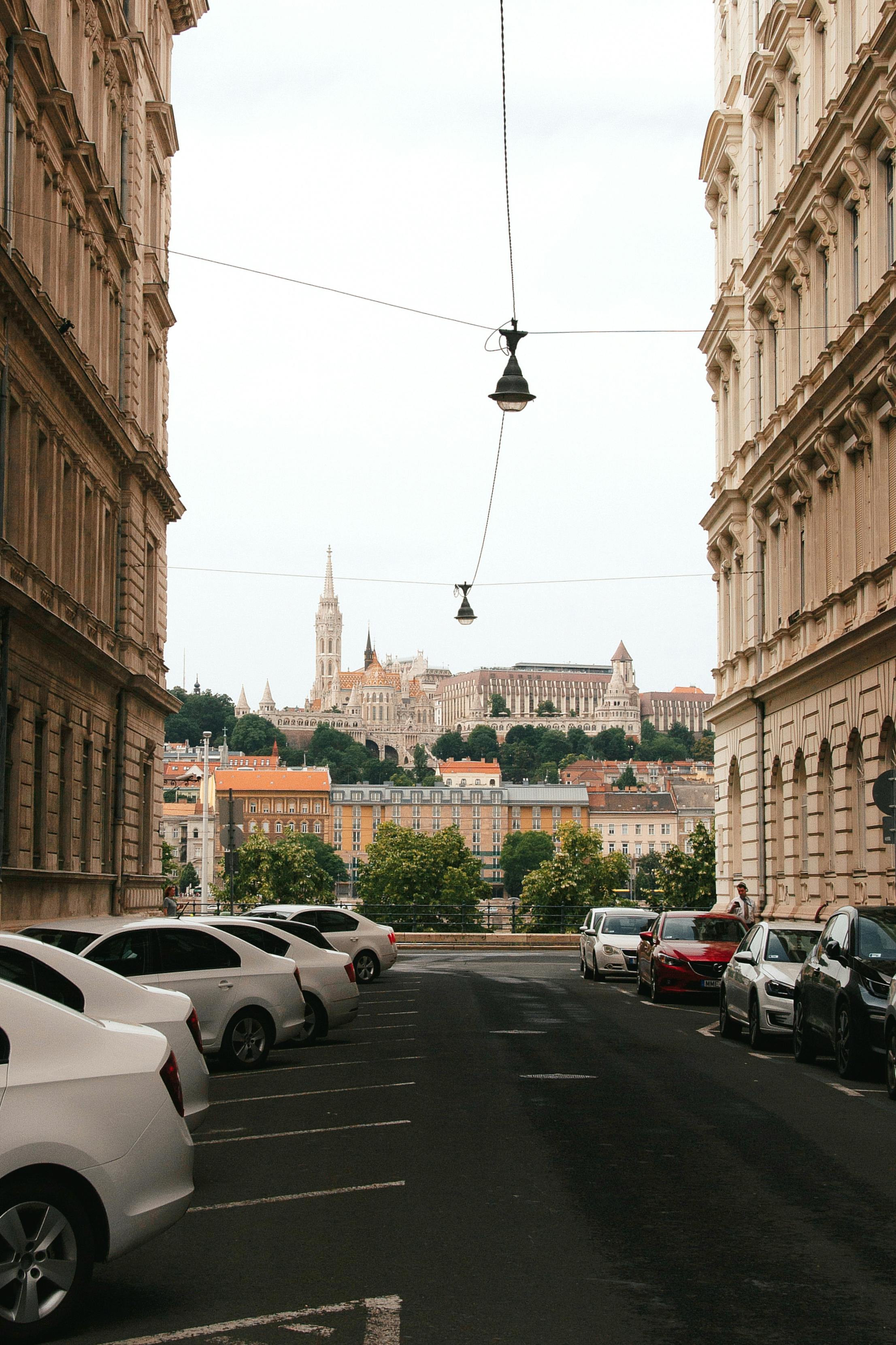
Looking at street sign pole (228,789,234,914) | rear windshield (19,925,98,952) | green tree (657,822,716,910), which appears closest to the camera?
rear windshield (19,925,98,952)

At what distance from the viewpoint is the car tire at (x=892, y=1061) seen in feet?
46.4

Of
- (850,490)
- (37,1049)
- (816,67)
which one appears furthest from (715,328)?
(37,1049)

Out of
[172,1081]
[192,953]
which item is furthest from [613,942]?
[172,1081]

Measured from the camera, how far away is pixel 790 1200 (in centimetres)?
945

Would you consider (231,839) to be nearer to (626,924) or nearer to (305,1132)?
(626,924)

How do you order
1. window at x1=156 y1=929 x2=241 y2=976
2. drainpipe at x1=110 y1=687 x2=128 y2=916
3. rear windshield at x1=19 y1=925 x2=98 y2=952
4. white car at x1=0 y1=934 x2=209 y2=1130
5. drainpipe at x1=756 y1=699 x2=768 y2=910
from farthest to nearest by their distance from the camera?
drainpipe at x1=756 y1=699 x2=768 y2=910 < drainpipe at x1=110 y1=687 x2=128 y2=916 < window at x1=156 y1=929 x2=241 y2=976 < rear windshield at x1=19 y1=925 x2=98 y2=952 < white car at x1=0 y1=934 x2=209 y2=1130

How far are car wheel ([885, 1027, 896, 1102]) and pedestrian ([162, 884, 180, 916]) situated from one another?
77.5 feet

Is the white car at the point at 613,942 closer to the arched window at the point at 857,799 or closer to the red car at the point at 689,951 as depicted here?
the arched window at the point at 857,799

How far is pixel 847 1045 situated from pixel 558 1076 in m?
2.72

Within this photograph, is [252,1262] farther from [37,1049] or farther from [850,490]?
[850,490]

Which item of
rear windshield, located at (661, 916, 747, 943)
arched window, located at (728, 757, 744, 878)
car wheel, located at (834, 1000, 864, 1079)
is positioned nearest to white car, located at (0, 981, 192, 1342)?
car wheel, located at (834, 1000, 864, 1079)

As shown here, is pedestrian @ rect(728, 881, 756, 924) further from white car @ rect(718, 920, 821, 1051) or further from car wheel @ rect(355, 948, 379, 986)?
white car @ rect(718, 920, 821, 1051)

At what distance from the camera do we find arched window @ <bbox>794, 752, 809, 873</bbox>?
1361 inches

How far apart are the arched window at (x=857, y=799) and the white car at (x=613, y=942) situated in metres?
4.99
